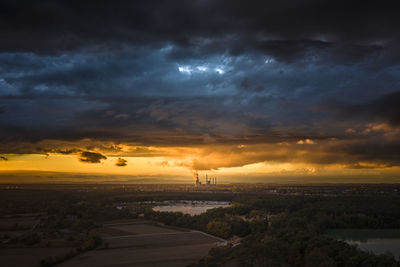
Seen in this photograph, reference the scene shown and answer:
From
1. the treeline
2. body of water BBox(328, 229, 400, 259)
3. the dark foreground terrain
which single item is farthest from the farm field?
body of water BBox(328, 229, 400, 259)

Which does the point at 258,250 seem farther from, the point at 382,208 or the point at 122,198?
the point at 122,198

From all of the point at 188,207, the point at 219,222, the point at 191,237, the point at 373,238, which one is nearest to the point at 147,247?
the point at 191,237

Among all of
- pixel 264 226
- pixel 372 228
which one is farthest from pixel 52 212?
pixel 372 228

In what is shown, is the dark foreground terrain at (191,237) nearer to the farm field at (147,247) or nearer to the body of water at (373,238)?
the farm field at (147,247)

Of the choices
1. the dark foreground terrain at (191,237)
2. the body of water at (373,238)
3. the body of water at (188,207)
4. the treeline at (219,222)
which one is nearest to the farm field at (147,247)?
the dark foreground terrain at (191,237)

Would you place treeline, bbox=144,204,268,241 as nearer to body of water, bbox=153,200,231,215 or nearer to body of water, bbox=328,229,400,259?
body of water, bbox=328,229,400,259

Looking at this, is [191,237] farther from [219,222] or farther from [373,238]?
[373,238]
